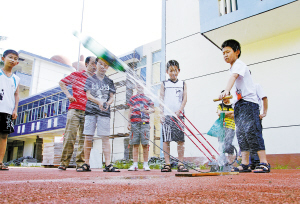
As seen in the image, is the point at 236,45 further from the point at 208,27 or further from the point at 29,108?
the point at 29,108

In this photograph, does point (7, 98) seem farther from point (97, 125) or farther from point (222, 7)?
point (222, 7)

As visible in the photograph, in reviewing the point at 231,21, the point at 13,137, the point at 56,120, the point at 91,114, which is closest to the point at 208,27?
the point at 231,21

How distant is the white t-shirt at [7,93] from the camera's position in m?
3.27

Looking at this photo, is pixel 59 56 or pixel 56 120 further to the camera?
pixel 59 56

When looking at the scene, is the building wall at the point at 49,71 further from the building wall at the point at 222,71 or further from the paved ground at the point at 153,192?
the paved ground at the point at 153,192

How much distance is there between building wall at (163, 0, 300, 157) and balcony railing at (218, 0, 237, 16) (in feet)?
3.13

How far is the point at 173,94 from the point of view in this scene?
3467mm

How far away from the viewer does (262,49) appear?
5.56 m

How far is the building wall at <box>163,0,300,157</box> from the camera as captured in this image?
496cm

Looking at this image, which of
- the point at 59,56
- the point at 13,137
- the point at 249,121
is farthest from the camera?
the point at 13,137

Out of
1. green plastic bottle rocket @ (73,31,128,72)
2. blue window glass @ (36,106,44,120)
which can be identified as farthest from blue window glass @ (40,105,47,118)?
green plastic bottle rocket @ (73,31,128,72)

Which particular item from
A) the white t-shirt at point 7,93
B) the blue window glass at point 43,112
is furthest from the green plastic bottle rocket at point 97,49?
the blue window glass at point 43,112

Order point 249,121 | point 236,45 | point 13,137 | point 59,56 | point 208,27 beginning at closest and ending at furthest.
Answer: point 249,121 → point 236,45 → point 208,27 → point 59,56 → point 13,137

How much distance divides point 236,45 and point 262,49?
10.4 feet
